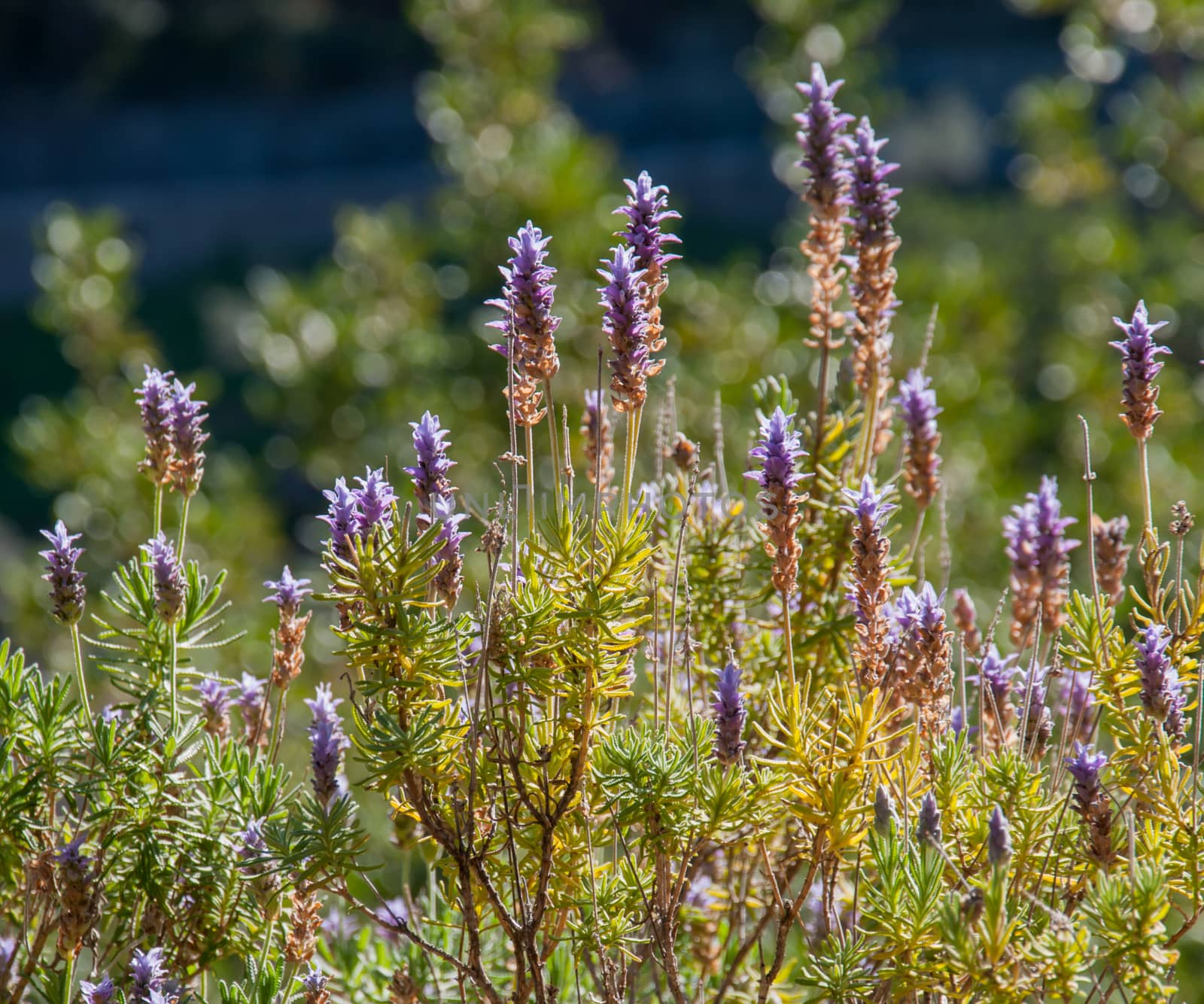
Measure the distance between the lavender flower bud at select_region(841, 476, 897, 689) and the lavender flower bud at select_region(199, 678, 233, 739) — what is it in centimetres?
60

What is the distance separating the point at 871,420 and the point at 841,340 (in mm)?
119

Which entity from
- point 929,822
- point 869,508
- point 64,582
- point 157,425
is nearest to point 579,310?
point 157,425

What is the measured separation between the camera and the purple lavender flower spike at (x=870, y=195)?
47.6 inches

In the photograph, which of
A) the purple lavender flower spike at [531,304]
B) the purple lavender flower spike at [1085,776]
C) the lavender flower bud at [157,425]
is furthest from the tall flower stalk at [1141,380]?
the lavender flower bud at [157,425]

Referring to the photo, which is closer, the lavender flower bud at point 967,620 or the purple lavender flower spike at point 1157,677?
the purple lavender flower spike at point 1157,677

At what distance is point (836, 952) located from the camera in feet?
3.10

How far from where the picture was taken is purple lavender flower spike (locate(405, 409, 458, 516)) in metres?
0.96

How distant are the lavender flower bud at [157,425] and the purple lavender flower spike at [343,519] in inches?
9.9

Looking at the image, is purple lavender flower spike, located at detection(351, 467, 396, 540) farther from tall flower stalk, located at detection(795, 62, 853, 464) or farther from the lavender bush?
tall flower stalk, located at detection(795, 62, 853, 464)

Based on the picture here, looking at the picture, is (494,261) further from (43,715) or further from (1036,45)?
(1036,45)

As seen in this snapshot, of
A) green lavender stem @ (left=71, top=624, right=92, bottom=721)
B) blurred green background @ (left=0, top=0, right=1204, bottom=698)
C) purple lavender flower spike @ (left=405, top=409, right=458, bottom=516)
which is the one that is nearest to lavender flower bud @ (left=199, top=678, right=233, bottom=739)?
green lavender stem @ (left=71, top=624, right=92, bottom=721)

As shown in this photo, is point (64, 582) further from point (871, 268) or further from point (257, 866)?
point (871, 268)

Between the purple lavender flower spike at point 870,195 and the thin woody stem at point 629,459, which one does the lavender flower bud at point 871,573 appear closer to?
the thin woody stem at point 629,459

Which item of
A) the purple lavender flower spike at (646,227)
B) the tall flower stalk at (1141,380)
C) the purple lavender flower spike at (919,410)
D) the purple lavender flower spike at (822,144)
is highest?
the purple lavender flower spike at (822,144)
